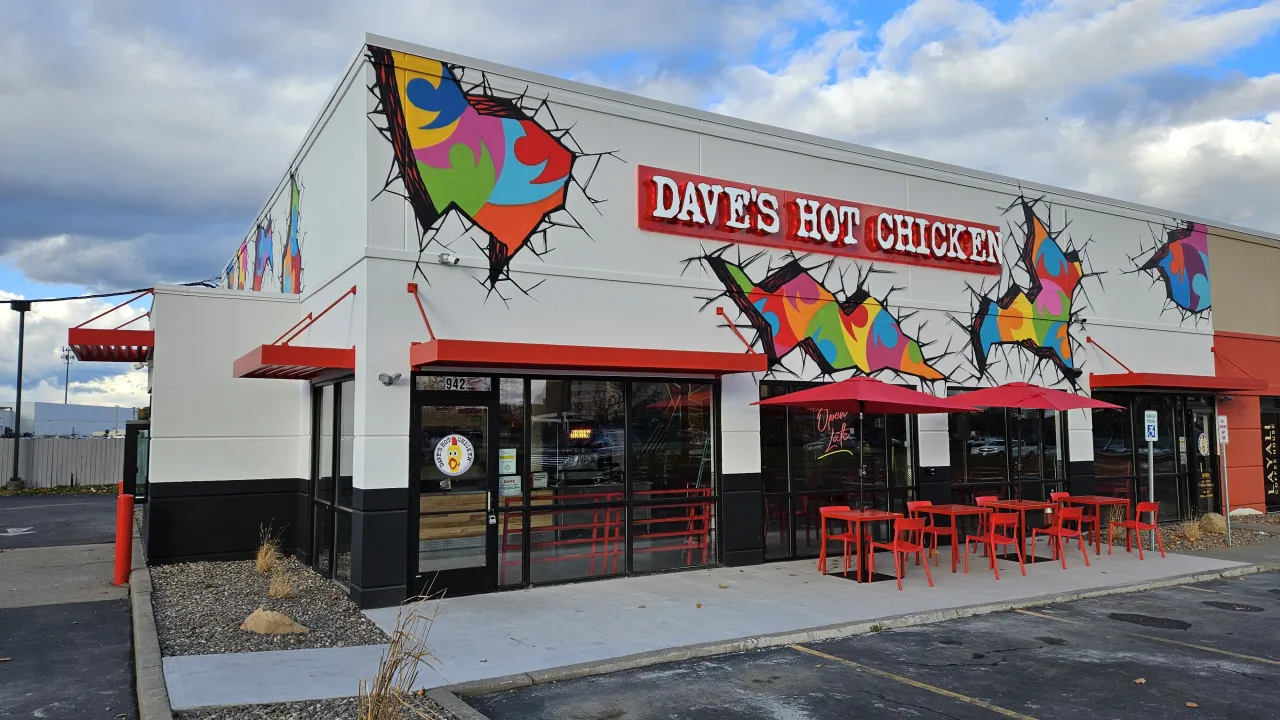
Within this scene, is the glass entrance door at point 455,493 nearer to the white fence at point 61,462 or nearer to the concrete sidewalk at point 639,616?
the concrete sidewalk at point 639,616

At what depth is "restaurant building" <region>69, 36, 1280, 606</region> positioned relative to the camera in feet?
32.6

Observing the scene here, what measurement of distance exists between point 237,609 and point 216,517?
3.26 metres

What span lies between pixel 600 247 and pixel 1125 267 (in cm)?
1166

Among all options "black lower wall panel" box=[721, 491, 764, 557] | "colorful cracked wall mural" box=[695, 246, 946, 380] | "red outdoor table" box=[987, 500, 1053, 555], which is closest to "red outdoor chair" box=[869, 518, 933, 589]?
"black lower wall panel" box=[721, 491, 764, 557]

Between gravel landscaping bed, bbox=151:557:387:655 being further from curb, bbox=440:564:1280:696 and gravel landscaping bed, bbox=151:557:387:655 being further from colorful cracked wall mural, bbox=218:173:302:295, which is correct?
colorful cracked wall mural, bbox=218:173:302:295

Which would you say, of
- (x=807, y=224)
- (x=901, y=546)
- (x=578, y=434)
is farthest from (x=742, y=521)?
(x=807, y=224)

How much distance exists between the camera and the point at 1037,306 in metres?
15.7

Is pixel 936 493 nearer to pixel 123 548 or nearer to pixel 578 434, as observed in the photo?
pixel 578 434

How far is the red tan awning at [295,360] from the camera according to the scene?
925 centimetres

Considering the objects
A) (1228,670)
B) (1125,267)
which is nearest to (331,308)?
(1228,670)

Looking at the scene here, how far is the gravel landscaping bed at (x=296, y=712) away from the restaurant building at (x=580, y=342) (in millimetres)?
3338

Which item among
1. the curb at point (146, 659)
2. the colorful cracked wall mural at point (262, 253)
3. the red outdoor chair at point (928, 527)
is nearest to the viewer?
the curb at point (146, 659)

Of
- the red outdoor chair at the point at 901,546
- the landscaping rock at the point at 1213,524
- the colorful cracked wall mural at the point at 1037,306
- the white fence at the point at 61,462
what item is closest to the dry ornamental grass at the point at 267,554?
the red outdoor chair at the point at 901,546

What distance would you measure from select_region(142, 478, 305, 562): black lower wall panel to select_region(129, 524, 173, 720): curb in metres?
0.87
